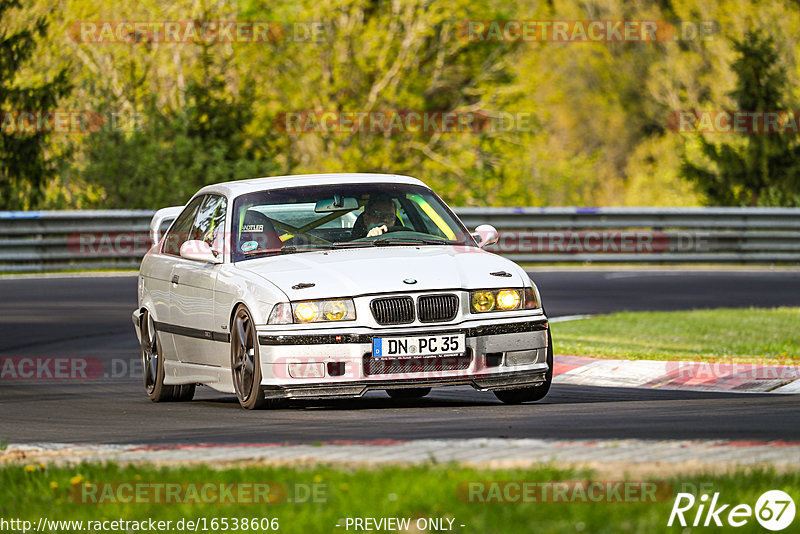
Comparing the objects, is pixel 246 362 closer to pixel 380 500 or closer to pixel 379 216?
pixel 379 216

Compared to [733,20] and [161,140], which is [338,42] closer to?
[161,140]

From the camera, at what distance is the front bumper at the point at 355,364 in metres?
9.67

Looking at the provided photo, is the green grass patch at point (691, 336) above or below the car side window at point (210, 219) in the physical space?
below

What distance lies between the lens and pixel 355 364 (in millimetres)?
9664

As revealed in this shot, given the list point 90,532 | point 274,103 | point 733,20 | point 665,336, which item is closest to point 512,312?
point 90,532

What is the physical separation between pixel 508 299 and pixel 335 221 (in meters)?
1.62

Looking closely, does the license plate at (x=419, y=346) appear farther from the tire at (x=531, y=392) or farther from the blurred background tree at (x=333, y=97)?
the blurred background tree at (x=333, y=97)

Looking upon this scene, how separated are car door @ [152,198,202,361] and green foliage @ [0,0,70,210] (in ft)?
59.3

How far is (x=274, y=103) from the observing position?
3791 cm

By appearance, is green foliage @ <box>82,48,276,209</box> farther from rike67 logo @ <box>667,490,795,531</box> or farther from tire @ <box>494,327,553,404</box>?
rike67 logo @ <box>667,490,795,531</box>

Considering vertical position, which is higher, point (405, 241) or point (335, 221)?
point (335, 221)

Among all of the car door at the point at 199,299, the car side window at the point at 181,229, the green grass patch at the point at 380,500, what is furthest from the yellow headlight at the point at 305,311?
Answer: the green grass patch at the point at 380,500

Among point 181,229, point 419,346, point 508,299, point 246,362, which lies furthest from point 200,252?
point 508,299

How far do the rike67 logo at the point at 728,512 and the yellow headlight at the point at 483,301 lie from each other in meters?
4.01
